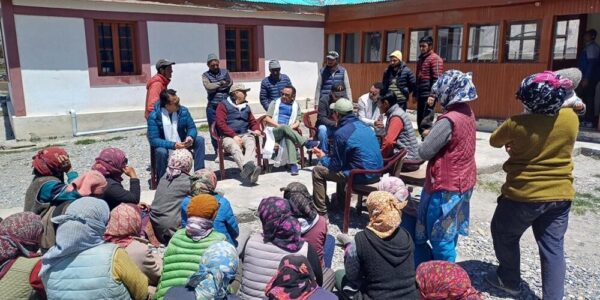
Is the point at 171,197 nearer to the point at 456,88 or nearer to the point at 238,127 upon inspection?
the point at 456,88

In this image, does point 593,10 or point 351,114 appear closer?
point 351,114

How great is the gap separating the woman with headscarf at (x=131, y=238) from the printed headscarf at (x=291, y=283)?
1057 millimetres

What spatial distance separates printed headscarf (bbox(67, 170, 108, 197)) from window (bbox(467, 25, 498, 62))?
887cm

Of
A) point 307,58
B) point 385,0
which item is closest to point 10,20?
point 307,58

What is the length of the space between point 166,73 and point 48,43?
5.03 metres

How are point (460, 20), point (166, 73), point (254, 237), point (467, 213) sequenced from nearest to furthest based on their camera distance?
point (254, 237), point (467, 213), point (166, 73), point (460, 20)

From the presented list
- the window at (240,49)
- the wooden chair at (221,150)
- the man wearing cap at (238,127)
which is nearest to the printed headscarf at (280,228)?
the man wearing cap at (238,127)

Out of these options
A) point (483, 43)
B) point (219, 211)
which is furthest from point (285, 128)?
point (483, 43)

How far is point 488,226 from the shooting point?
15.6 ft

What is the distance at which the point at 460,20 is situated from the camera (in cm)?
1038

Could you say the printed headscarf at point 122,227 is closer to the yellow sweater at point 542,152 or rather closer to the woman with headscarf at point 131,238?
the woman with headscarf at point 131,238

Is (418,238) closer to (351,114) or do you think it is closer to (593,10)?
(351,114)

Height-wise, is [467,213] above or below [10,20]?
below

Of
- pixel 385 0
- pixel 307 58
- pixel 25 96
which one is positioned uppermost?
pixel 385 0
